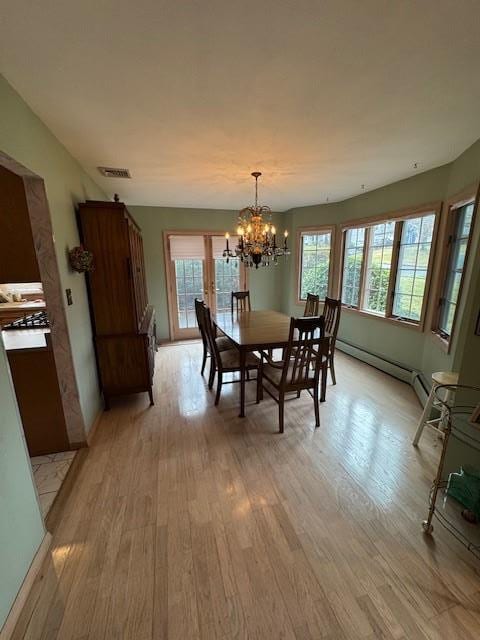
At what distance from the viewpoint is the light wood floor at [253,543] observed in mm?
1135

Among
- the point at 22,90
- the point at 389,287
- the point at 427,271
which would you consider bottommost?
the point at 389,287

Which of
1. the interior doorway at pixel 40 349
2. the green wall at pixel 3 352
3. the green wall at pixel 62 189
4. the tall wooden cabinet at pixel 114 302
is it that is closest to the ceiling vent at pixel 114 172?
the green wall at pixel 62 189

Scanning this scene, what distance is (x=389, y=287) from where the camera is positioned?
355cm

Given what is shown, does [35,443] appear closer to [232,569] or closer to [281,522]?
[232,569]

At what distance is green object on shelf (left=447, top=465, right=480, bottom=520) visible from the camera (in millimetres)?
1498

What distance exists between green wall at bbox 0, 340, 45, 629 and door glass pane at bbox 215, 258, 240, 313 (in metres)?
4.09

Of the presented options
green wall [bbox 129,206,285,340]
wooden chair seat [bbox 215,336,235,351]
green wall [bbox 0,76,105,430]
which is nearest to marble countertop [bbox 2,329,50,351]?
green wall [bbox 0,76,105,430]

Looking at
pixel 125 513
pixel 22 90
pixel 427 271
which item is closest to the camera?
pixel 22 90

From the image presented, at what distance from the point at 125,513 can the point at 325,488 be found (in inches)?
51.8

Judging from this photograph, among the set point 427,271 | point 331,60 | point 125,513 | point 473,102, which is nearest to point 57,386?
point 125,513

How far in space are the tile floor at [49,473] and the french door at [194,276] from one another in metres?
3.11

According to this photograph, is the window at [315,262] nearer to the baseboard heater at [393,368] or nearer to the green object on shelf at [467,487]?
the baseboard heater at [393,368]

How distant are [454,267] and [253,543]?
3053 mm

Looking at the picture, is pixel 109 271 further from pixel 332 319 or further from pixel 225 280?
pixel 225 280
